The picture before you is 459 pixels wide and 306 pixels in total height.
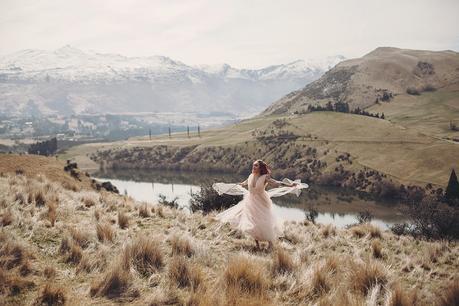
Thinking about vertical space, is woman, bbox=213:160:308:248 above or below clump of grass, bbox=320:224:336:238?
above

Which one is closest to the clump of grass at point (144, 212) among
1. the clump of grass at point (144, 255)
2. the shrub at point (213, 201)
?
the clump of grass at point (144, 255)

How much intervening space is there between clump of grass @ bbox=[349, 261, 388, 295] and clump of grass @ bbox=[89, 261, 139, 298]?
402 centimetres

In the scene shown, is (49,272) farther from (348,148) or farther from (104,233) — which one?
(348,148)

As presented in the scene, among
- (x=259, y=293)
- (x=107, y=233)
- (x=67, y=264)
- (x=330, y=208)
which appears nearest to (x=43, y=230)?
(x=107, y=233)

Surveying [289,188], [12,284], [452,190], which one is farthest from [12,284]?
[452,190]

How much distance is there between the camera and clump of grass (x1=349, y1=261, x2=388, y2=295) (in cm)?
816

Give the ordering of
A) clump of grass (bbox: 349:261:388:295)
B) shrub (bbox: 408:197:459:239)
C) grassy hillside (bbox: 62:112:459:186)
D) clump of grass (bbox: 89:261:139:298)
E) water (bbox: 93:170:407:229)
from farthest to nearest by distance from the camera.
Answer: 1. grassy hillside (bbox: 62:112:459:186)
2. water (bbox: 93:170:407:229)
3. shrub (bbox: 408:197:459:239)
4. clump of grass (bbox: 349:261:388:295)
5. clump of grass (bbox: 89:261:139:298)

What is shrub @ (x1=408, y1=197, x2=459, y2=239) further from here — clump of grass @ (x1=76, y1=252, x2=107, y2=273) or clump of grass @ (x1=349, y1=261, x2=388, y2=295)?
clump of grass @ (x1=76, y1=252, x2=107, y2=273)

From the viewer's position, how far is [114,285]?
751cm

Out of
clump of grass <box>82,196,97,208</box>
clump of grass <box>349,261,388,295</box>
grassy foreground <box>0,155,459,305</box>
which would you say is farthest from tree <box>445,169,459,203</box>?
clump of grass <box>349,261,388,295</box>

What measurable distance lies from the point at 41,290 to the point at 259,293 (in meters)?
3.47

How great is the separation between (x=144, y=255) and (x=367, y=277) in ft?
14.3

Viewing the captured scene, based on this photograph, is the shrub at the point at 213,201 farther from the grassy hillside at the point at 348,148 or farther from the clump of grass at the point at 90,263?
the grassy hillside at the point at 348,148

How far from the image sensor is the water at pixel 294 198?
81.9 meters
